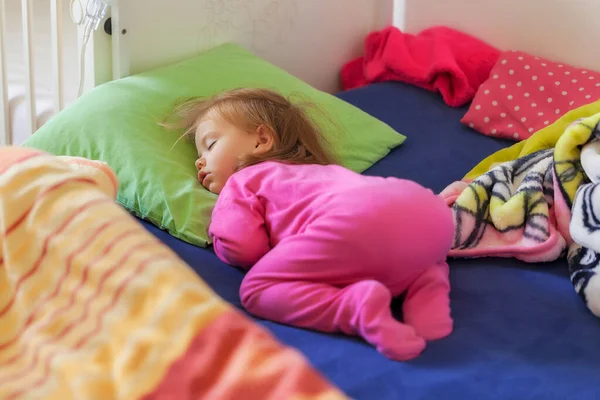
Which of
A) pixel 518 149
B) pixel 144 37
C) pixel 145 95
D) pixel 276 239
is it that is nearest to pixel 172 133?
pixel 145 95

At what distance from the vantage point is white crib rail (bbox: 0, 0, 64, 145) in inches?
56.7

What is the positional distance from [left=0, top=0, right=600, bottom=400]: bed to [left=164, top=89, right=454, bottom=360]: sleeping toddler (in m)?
0.03

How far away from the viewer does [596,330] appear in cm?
100

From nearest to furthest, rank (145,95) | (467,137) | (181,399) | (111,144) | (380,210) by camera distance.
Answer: (181,399), (380,210), (111,144), (145,95), (467,137)

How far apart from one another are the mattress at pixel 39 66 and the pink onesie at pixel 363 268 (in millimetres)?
850

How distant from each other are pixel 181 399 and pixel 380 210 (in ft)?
1.40

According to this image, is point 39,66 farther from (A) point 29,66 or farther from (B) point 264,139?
(B) point 264,139

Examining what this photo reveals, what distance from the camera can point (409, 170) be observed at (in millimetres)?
1525

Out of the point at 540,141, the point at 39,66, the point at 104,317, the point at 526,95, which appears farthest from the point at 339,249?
the point at 39,66

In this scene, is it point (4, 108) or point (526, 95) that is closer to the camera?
point (4, 108)

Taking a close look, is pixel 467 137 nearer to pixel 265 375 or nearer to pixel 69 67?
pixel 69 67

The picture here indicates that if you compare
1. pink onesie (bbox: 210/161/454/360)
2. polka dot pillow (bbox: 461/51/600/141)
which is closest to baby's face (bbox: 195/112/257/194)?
pink onesie (bbox: 210/161/454/360)

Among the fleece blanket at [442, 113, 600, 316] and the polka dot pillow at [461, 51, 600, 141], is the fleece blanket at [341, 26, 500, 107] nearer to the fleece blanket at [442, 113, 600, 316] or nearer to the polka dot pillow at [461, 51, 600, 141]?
the polka dot pillow at [461, 51, 600, 141]

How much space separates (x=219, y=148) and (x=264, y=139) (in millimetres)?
85
